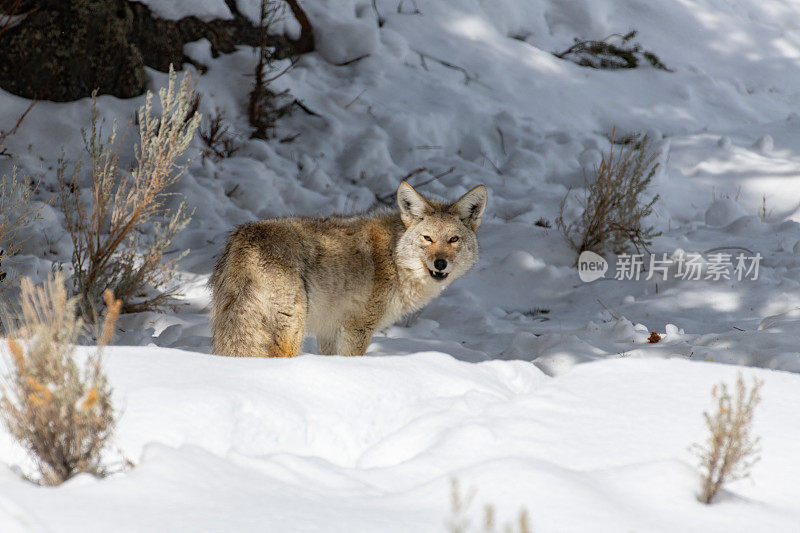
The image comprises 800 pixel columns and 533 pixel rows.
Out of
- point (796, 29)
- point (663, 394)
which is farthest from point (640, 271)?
point (796, 29)

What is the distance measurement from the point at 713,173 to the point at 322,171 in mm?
5207

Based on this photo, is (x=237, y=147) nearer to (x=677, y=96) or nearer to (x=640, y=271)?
(x=640, y=271)

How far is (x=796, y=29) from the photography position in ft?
47.4

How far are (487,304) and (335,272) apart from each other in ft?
7.86

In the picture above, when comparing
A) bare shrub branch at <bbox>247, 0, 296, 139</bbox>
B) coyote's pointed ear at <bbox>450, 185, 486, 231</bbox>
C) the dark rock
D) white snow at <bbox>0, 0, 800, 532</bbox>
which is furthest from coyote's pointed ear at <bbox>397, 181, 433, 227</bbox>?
the dark rock

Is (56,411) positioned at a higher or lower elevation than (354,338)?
higher

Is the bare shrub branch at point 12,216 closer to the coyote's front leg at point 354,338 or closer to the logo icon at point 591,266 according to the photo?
the coyote's front leg at point 354,338

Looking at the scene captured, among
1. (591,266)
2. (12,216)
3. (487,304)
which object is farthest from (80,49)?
(591,266)

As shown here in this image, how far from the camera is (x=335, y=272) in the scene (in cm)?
484

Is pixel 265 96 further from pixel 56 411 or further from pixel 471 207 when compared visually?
pixel 56 411

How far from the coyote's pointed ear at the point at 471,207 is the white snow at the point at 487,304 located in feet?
3.25

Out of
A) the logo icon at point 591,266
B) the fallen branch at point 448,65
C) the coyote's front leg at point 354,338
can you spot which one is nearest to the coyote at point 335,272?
the coyote's front leg at point 354,338

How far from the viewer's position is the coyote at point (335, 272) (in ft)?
13.7

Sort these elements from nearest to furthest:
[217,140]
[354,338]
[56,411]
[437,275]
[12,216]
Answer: [56,411], [354,338], [437,275], [12,216], [217,140]
